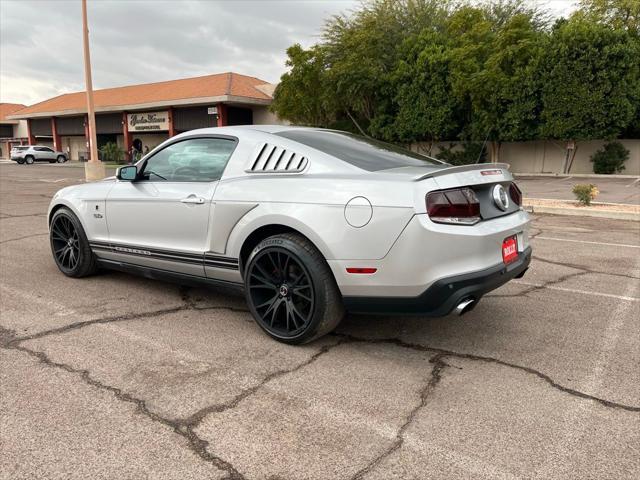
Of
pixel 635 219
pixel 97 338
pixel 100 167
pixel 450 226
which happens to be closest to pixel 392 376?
pixel 450 226

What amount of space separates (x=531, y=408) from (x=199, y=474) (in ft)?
5.88

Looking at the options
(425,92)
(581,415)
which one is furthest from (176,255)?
(425,92)

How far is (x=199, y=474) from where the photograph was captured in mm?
2221

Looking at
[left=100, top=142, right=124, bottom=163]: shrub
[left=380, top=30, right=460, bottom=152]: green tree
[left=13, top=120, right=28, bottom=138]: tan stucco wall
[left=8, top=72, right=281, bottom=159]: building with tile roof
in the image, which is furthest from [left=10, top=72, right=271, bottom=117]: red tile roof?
[left=380, top=30, right=460, bottom=152]: green tree

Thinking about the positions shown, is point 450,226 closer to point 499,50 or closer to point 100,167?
point 100,167

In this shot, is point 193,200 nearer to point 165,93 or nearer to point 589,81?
point 589,81

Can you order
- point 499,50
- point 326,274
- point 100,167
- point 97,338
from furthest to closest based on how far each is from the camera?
1. point 499,50
2. point 100,167
3. point 97,338
4. point 326,274

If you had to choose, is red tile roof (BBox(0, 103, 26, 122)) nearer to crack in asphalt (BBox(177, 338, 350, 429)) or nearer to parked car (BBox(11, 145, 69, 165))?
parked car (BBox(11, 145, 69, 165))

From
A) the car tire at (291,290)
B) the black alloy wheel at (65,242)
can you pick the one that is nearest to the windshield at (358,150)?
the car tire at (291,290)

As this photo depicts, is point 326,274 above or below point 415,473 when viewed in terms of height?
above

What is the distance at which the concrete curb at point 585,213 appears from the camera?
1064 cm

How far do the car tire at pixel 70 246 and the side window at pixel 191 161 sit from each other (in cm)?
115

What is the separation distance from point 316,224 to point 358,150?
90cm

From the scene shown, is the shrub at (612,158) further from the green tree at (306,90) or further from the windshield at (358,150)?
the windshield at (358,150)
